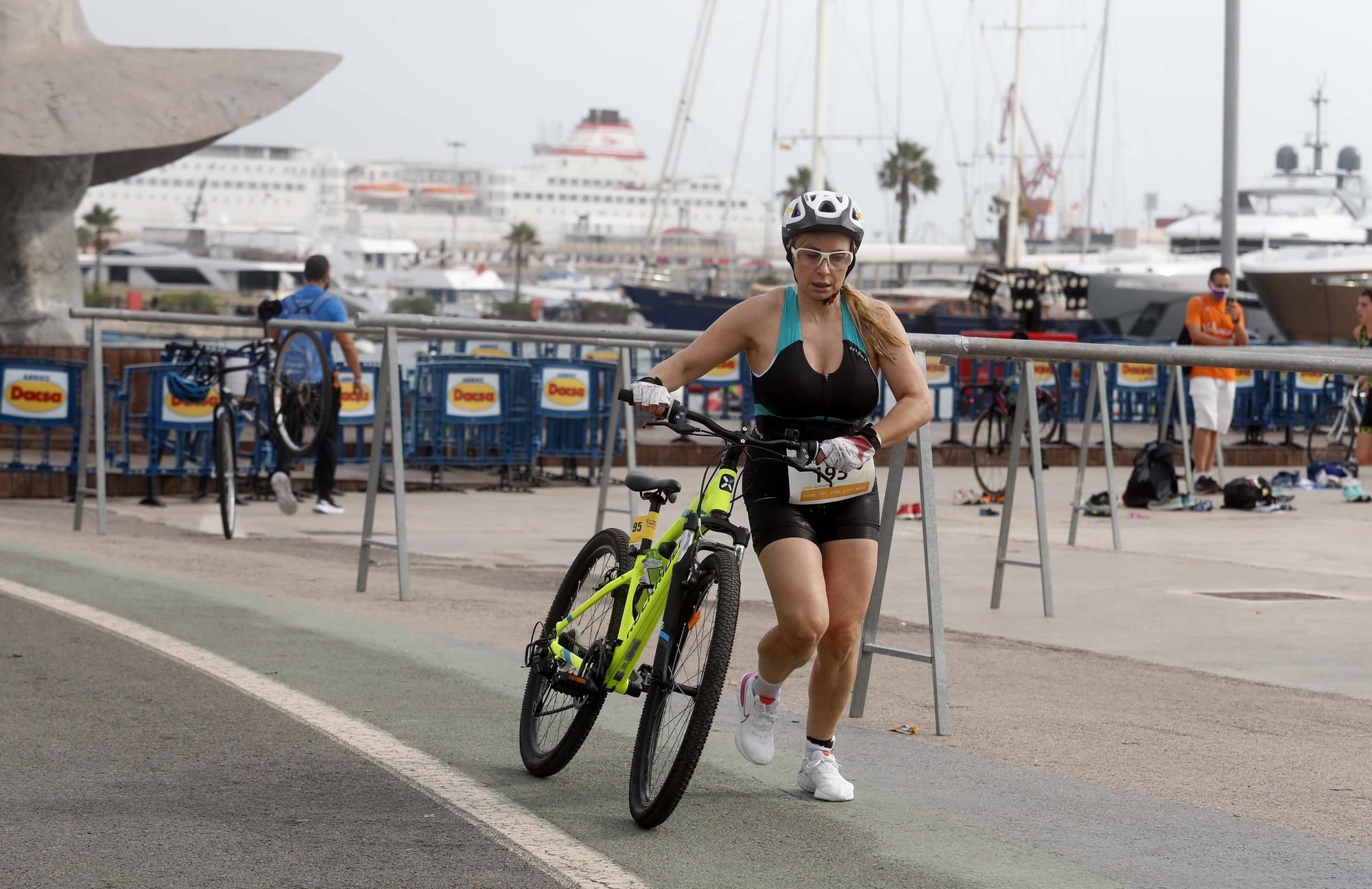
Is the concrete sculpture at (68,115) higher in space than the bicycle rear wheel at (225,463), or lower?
higher

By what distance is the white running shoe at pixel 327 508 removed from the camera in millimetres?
15766

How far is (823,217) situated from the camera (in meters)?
5.26

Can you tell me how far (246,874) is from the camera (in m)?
4.62

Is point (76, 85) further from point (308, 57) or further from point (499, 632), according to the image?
point (499, 632)

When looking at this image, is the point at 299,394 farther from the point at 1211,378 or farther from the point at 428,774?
the point at 1211,378

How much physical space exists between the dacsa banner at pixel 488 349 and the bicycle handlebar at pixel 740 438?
1530 centimetres

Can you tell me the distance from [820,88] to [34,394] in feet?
119

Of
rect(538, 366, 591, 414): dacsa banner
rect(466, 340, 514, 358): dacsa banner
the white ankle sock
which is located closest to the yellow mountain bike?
the white ankle sock

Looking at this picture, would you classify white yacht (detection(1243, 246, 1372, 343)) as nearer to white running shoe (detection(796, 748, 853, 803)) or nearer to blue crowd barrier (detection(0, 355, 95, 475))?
blue crowd barrier (detection(0, 355, 95, 475))

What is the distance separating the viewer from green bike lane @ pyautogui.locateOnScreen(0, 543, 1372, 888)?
4738 millimetres

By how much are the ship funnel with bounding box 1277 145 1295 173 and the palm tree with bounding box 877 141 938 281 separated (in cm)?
2491

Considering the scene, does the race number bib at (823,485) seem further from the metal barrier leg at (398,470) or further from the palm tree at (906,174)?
the palm tree at (906,174)

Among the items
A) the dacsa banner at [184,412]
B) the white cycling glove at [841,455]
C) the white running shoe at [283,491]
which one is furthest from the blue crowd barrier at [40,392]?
the white cycling glove at [841,455]

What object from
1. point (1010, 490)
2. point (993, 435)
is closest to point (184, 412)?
point (993, 435)
